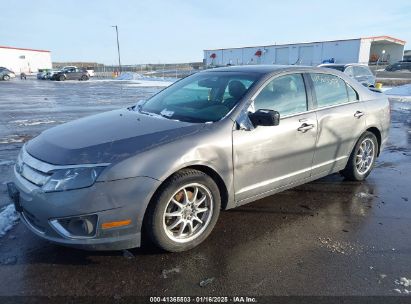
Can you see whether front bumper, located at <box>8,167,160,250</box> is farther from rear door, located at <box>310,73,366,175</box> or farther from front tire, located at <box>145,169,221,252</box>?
rear door, located at <box>310,73,366,175</box>

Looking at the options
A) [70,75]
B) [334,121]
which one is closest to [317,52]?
[70,75]

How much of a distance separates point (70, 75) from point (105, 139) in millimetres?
43256

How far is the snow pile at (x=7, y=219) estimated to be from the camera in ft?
12.1

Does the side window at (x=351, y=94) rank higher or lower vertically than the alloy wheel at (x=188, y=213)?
higher

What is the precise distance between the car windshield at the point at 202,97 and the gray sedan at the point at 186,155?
0.6 inches

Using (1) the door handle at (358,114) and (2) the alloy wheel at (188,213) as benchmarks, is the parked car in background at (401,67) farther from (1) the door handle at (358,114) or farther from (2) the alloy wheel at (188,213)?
(2) the alloy wheel at (188,213)

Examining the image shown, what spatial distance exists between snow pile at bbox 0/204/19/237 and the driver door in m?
2.37

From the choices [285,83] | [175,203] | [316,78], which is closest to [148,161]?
[175,203]

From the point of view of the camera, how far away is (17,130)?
911 cm

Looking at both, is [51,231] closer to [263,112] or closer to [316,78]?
[263,112]

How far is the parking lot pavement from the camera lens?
9.27ft

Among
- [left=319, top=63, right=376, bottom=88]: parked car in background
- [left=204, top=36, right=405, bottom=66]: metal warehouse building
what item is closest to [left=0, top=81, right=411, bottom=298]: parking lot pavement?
[left=319, top=63, right=376, bottom=88]: parked car in background

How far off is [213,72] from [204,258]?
239cm

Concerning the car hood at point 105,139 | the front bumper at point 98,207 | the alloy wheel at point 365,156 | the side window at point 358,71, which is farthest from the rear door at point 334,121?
the side window at point 358,71
